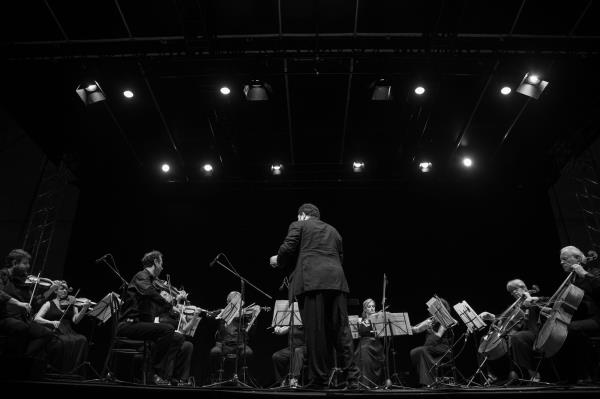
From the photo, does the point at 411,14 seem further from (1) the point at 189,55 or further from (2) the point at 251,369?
(2) the point at 251,369

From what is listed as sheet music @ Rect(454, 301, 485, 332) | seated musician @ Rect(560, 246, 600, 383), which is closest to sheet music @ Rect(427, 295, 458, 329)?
sheet music @ Rect(454, 301, 485, 332)

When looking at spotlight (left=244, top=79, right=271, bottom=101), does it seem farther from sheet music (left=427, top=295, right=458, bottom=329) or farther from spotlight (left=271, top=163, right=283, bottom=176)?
sheet music (left=427, top=295, right=458, bottom=329)

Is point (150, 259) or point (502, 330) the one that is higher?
point (150, 259)

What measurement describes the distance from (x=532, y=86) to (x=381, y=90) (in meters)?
2.13

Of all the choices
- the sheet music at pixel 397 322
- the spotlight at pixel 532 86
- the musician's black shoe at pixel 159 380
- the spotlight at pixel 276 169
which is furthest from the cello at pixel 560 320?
the spotlight at pixel 276 169

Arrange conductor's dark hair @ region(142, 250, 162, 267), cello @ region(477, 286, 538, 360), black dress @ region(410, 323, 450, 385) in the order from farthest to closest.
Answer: black dress @ region(410, 323, 450, 385) < cello @ region(477, 286, 538, 360) < conductor's dark hair @ region(142, 250, 162, 267)

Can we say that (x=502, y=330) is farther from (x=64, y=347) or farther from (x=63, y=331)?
(x=63, y=331)

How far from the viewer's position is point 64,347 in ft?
19.7

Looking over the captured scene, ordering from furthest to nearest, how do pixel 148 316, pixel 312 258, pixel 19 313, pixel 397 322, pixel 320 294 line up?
pixel 397 322, pixel 148 316, pixel 19 313, pixel 312 258, pixel 320 294

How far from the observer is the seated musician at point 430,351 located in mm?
6777

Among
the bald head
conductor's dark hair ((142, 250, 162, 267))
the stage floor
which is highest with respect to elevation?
conductor's dark hair ((142, 250, 162, 267))

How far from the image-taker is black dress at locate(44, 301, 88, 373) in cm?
592

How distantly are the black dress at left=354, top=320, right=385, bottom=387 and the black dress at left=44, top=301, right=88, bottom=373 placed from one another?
12.0 ft

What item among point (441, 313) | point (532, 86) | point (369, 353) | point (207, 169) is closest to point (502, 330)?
point (441, 313)
